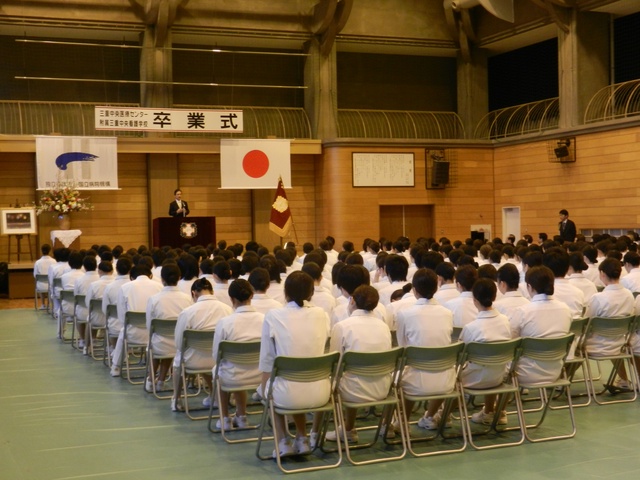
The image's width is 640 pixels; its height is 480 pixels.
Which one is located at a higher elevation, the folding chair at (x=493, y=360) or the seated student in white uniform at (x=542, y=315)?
the seated student in white uniform at (x=542, y=315)

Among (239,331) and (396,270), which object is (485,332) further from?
(239,331)

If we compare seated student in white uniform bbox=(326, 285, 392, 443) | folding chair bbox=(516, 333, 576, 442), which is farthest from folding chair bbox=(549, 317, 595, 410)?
seated student in white uniform bbox=(326, 285, 392, 443)

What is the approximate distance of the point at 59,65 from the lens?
24.8m

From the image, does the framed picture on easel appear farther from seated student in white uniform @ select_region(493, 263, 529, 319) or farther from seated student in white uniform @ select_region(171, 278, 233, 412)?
seated student in white uniform @ select_region(493, 263, 529, 319)

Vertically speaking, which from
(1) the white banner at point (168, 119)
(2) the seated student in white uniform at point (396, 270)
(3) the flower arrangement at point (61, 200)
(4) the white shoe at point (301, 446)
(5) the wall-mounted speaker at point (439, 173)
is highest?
(1) the white banner at point (168, 119)

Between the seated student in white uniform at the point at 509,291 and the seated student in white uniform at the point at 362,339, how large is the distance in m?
1.71

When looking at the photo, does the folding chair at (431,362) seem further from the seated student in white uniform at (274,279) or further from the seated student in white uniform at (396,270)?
the seated student in white uniform at (274,279)

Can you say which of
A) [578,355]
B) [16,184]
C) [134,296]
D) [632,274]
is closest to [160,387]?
[134,296]

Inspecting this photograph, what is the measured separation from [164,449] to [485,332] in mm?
3047

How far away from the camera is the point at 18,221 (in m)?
21.1

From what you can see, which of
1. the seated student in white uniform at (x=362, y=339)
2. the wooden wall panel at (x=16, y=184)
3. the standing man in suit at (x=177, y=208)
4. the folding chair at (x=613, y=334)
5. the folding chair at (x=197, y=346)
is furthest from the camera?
the wooden wall panel at (x=16, y=184)

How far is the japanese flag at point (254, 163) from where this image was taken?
23672 mm

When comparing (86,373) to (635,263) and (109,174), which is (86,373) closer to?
(635,263)

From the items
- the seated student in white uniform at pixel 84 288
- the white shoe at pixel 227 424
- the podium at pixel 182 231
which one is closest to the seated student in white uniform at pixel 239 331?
the white shoe at pixel 227 424
